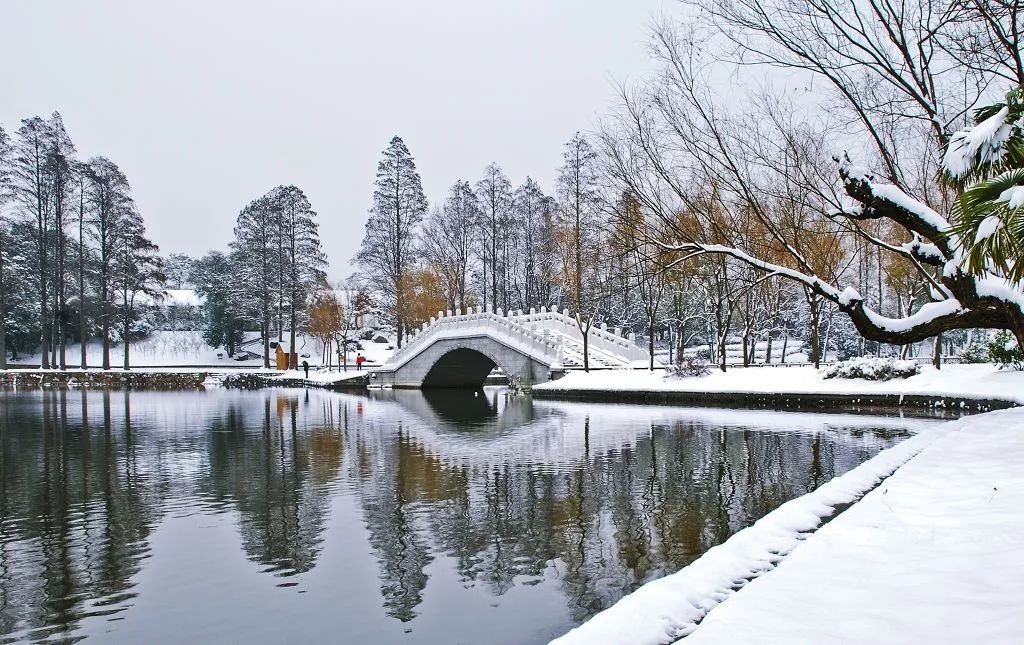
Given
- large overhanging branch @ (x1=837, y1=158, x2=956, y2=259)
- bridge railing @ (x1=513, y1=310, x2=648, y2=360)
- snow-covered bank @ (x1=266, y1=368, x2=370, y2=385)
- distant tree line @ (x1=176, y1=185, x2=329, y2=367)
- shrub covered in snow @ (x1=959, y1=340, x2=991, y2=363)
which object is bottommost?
snow-covered bank @ (x1=266, y1=368, x2=370, y2=385)

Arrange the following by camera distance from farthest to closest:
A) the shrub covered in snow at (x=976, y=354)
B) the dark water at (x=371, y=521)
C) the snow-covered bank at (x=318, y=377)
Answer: the snow-covered bank at (x=318, y=377)
the shrub covered in snow at (x=976, y=354)
the dark water at (x=371, y=521)

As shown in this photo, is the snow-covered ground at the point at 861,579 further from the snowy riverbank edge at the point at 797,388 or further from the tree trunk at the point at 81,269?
the tree trunk at the point at 81,269

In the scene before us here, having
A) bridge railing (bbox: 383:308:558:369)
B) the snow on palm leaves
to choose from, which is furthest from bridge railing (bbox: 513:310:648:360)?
the snow on palm leaves

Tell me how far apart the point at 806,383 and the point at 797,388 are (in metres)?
0.75

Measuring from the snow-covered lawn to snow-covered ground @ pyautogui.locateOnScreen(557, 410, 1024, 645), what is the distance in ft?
45.1

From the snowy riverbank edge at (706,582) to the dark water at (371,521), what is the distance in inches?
38.4

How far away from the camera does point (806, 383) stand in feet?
79.0

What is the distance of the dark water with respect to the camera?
583 centimetres

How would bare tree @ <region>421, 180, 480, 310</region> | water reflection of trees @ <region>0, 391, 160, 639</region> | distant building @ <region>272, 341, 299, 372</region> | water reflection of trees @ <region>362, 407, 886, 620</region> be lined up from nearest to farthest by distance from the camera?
water reflection of trees @ <region>0, 391, 160, 639</region>
water reflection of trees @ <region>362, 407, 886, 620</region>
distant building @ <region>272, 341, 299, 372</region>
bare tree @ <region>421, 180, 480, 310</region>

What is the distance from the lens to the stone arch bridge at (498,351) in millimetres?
33375

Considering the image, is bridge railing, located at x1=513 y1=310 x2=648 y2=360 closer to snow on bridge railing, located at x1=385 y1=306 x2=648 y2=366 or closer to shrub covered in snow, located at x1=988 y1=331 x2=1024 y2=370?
snow on bridge railing, located at x1=385 y1=306 x2=648 y2=366

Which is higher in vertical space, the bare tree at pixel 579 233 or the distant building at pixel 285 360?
the bare tree at pixel 579 233

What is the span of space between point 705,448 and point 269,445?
8.74m

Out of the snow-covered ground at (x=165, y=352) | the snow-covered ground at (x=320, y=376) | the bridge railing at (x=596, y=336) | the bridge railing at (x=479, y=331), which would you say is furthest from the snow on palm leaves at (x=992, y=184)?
the snow-covered ground at (x=165, y=352)
